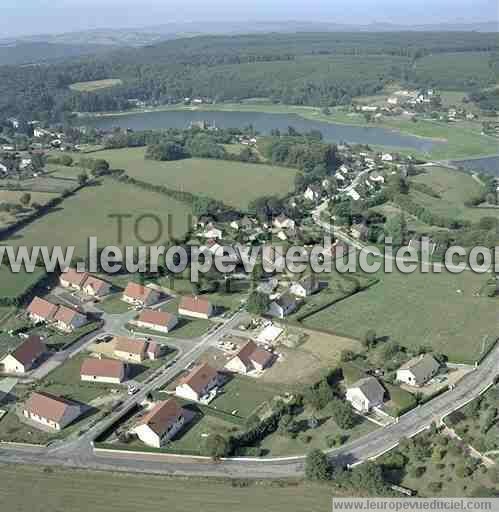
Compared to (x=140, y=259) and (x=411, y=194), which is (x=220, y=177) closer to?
(x=411, y=194)

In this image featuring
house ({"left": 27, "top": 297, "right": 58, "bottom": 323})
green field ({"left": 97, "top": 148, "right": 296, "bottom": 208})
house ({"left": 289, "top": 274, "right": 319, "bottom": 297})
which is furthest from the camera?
green field ({"left": 97, "top": 148, "right": 296, "bottom": 208})

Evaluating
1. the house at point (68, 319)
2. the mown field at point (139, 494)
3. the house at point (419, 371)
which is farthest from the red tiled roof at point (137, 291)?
the house at point (419, 371)

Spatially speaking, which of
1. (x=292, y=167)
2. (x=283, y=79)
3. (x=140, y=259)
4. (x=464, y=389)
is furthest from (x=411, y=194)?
(x=283, y=79)

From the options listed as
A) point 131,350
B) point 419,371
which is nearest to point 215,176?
point 131,350

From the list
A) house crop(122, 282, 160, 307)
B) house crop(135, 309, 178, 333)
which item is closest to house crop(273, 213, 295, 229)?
house crop(122, 282, 160, 307)

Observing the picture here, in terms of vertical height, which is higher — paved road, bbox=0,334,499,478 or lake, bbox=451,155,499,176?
lake, bbox=451,155,499,176

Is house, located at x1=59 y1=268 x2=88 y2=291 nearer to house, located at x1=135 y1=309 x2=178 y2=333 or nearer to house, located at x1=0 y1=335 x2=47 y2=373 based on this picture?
house, located at x1=135 y1=309 x2=178 y2=333

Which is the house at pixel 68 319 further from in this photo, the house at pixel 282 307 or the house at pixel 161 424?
the house at pixel 282 307
